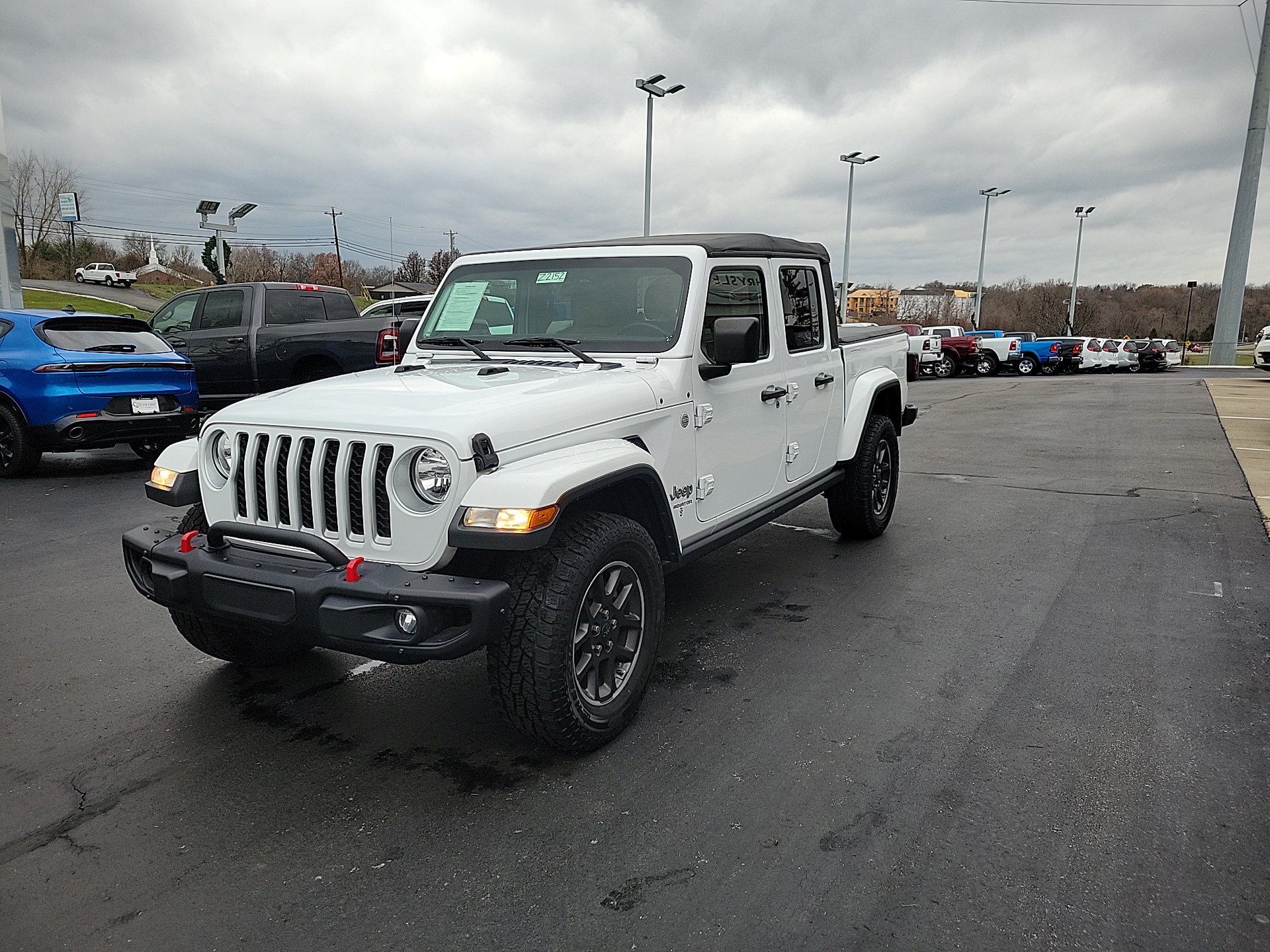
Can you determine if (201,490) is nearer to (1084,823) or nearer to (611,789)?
(611,789)

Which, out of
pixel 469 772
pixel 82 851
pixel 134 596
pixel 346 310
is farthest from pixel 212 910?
pixel 346 310

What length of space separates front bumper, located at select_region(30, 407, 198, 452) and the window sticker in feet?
17.8

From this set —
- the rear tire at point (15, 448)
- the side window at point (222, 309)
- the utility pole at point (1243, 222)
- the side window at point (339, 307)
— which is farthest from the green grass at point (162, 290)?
the utility pole at point (1243, 222)

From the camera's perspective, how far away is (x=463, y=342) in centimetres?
450

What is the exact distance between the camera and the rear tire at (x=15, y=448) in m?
8.34

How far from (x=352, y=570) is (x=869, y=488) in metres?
4.14

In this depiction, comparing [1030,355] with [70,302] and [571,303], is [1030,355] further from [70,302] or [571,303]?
[70,302]

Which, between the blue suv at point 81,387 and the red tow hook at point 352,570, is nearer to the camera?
the red tow hook at point 352,570

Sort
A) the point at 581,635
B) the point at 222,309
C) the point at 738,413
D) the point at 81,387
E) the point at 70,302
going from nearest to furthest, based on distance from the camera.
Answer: the point at 581,635 < the point at 738,413 < the point at 81,387 < the point at 222,309 < the point at 70,302

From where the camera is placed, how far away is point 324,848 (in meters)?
2.73

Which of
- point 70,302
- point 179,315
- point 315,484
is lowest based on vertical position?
point 315,484

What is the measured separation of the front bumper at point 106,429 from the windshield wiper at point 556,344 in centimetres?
602

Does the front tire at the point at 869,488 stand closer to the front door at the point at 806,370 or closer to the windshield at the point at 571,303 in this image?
the front door at the point at 806,370

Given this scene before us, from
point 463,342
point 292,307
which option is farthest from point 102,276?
point 463,342
